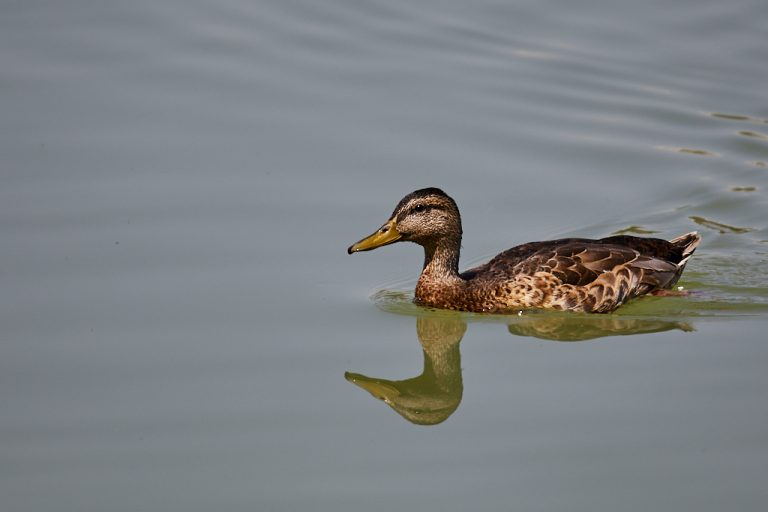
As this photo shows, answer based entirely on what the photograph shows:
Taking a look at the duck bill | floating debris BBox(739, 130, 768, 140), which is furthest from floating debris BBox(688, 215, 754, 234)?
the duck bill

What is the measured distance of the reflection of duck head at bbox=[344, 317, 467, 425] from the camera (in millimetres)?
9102

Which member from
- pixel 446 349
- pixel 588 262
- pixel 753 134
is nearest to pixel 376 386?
pixel 446 349

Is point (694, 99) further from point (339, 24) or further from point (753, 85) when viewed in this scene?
point (339, 24)

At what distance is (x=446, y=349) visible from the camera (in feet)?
34.6

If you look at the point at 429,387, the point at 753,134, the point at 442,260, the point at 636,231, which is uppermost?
the point at 753,134

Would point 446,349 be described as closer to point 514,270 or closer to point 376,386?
point 514,270

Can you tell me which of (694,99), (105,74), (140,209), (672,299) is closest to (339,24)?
(105,74)

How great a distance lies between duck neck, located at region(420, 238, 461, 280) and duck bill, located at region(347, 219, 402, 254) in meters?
0.46

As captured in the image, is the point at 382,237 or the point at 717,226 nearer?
the point at 382,237

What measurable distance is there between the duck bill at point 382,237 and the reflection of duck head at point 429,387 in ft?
3.26

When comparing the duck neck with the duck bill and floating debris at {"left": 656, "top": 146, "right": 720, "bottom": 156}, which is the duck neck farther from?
floating debris at {"left": 656, "top": 146, "right": 720, "bottom": 156}

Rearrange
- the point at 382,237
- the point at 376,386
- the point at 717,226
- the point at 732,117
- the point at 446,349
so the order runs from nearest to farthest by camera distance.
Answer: the point at 376,386, the point at 446,349, the point at 382,237, the point at 717,226, the point at 732,117

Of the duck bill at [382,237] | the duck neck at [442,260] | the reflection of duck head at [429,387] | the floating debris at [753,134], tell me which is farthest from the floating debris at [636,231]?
the reflection of duck head at [429,387]

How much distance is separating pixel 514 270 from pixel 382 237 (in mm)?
1234
